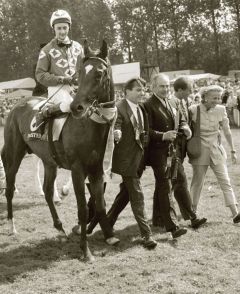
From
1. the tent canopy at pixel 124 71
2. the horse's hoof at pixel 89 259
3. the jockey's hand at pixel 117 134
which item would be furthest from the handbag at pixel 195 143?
the tent canopy at pixel 124 71

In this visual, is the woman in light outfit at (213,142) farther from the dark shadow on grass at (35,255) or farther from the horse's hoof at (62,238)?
the horse's hoof at (62,238)

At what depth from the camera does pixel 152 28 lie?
66.6 meters

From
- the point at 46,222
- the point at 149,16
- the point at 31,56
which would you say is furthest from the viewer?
the point at 31,56

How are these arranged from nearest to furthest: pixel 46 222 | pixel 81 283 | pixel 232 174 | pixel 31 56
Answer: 1. pixel 81 283
2. pixel 46 222
3. pixel 232 174
4. pixel 31 56

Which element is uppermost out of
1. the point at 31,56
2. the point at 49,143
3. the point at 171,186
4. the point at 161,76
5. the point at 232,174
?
the point at 31,56

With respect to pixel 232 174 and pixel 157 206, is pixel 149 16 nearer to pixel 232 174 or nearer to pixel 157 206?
pixel 232 174

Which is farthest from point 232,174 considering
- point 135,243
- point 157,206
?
point 135,243

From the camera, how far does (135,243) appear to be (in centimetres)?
649

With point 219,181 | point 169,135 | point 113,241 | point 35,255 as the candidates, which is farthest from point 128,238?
point 219,181

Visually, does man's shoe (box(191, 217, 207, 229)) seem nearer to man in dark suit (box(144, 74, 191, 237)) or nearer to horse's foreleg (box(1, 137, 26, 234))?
man in dark suit (box(144, 74, 191, 237))

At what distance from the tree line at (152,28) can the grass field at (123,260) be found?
170 feet

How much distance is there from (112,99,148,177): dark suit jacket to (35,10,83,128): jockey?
0.81 m

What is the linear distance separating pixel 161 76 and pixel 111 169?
1.40 metres

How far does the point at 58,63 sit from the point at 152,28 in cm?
6206
